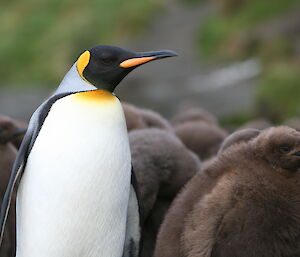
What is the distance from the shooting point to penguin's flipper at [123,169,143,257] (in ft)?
10.6

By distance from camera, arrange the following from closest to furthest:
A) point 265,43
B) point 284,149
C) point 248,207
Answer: point 248,207
point 284,149
point 265,43

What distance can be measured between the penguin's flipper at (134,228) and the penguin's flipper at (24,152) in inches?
21.7

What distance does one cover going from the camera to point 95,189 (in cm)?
300

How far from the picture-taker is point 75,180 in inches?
117

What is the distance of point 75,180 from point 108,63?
527 millimetres

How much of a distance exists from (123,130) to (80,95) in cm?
25

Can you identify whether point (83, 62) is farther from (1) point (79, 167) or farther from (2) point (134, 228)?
(2) point (134, 228)

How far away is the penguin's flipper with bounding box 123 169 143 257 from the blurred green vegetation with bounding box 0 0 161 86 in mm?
14123

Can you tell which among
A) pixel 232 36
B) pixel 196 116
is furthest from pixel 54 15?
pixel 196 116

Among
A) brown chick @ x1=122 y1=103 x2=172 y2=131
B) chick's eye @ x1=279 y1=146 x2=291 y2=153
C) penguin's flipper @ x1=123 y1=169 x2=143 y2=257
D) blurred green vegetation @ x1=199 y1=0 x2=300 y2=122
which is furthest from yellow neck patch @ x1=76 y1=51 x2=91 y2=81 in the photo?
blurred green vegetation @ x1=199 y1=0 x2=300 y2=122

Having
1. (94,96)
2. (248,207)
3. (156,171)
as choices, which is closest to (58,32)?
(156,171)

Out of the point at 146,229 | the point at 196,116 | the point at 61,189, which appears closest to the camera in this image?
the point at 61,189

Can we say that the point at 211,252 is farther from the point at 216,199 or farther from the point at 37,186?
the point at 37,186

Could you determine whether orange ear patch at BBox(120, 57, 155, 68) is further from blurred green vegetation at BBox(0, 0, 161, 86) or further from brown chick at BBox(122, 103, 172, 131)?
blurred green vegetation at BBox(0, 0, 161, 86)
